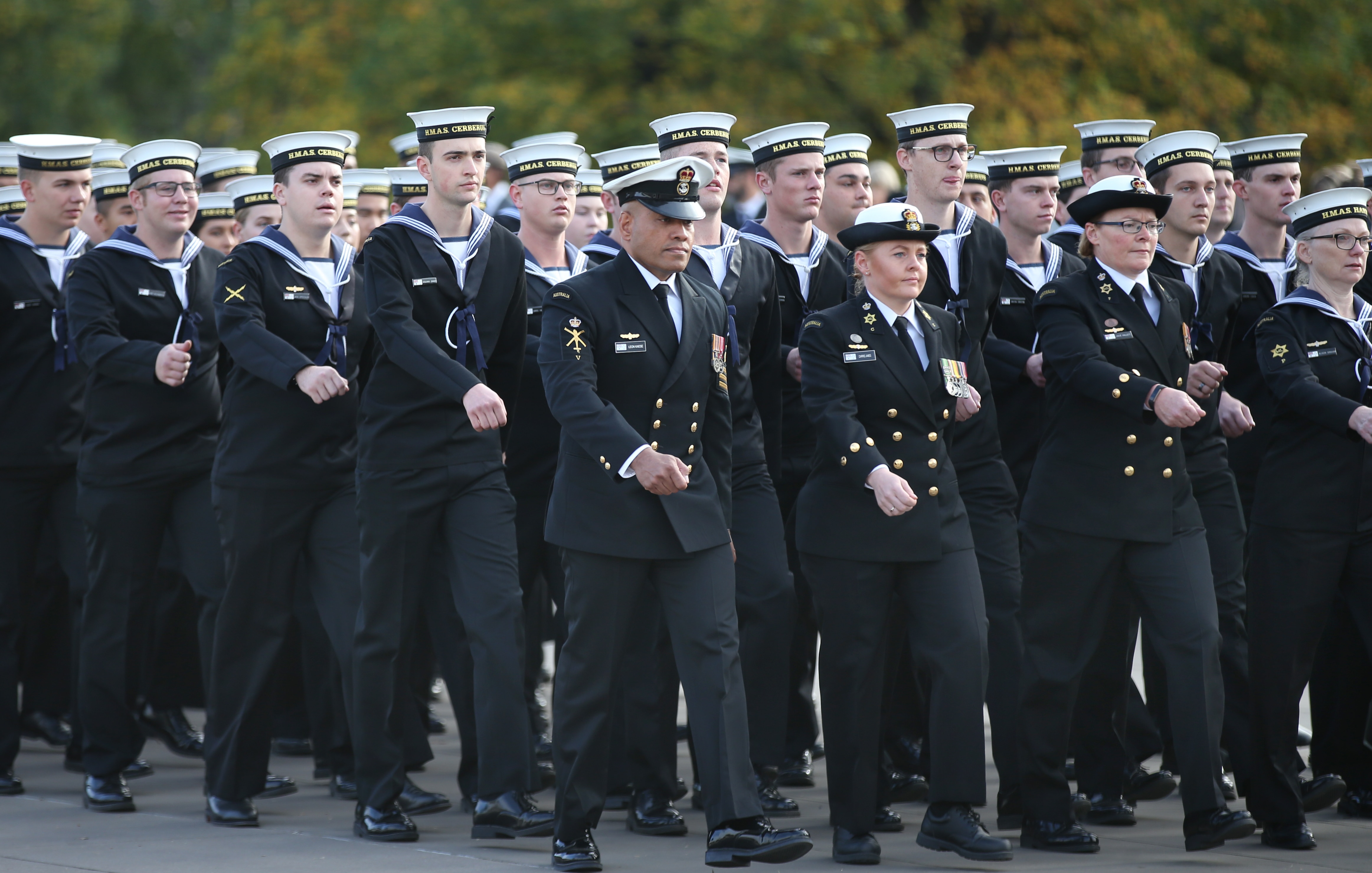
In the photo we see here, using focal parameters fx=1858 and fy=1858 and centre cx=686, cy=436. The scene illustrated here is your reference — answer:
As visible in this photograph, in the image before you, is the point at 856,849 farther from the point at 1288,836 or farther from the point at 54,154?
the point at 54,154

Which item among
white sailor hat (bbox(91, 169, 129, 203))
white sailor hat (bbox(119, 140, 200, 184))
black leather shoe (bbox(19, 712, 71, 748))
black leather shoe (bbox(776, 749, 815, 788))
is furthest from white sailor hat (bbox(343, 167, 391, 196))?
black leather shoe (bbox(776, 749, 815, 788))

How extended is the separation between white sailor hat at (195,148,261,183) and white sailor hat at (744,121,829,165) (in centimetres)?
318

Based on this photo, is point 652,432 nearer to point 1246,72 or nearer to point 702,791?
point 702,791

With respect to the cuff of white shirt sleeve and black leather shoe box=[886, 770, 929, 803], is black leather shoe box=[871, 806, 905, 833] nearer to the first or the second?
black leather shoe box=[886, 770, 929, 803]

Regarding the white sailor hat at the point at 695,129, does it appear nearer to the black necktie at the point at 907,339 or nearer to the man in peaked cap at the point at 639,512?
the man in peaked cap at the point at 639,512

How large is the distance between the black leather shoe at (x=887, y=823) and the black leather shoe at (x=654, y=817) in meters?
0.72

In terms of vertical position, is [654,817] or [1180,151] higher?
[1180,151]

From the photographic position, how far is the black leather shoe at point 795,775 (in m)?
7.96

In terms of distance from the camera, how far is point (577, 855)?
6.24 meters

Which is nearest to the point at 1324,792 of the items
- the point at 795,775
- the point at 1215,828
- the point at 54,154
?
the point at 1215,828

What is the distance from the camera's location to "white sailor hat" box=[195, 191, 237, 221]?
357 inches

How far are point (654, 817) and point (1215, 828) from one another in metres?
2.03

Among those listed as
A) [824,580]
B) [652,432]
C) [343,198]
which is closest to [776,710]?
[824,580]

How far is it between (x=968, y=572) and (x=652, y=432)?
121 centimetres
